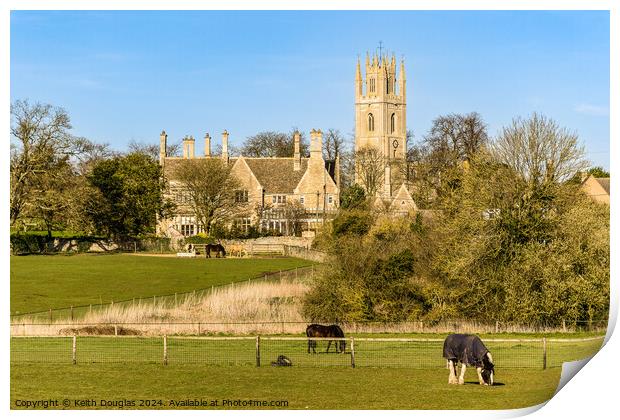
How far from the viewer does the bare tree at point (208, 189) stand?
44125 millimetres

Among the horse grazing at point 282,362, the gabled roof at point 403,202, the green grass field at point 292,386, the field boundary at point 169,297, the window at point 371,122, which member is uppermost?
the window at point 371,122

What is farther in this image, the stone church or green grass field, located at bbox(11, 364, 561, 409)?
the stone church

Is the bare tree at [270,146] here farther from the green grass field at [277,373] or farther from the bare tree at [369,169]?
the green grass field at [277,373]

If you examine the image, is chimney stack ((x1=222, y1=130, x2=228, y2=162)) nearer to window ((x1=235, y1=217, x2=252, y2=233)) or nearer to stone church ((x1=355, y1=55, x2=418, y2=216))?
window ((x1=235, y1=217, x2=252, y2=233))

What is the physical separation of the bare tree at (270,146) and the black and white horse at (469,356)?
146 ft

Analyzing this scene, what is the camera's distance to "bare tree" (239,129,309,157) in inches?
2408

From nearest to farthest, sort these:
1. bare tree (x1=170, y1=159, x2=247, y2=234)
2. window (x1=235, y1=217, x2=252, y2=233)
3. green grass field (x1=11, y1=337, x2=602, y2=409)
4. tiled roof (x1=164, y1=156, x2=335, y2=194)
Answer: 1. green grass field (x1=11, y1=337, x2=602, y2=409)
2. bare tree (x1=170, y1=159, x2=247, y2=234)
3. window (x1=235, y1=217, x2=252, y2=233)
4. tiled roof (x1=164, y1=156, x2=335, y2=194)

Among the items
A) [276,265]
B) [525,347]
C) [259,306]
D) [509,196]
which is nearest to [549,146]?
[509,196]

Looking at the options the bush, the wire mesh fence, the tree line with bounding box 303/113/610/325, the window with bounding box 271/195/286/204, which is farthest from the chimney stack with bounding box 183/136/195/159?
the wire mesh fence

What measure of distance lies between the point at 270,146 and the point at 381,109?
153 ft

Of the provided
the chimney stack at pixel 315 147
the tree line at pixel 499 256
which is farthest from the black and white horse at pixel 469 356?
the chimney stack at pixel 315 147

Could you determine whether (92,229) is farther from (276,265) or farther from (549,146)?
(549,146)

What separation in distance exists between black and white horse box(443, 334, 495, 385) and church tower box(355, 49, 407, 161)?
8865 cm

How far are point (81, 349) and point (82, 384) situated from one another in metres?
3.35
